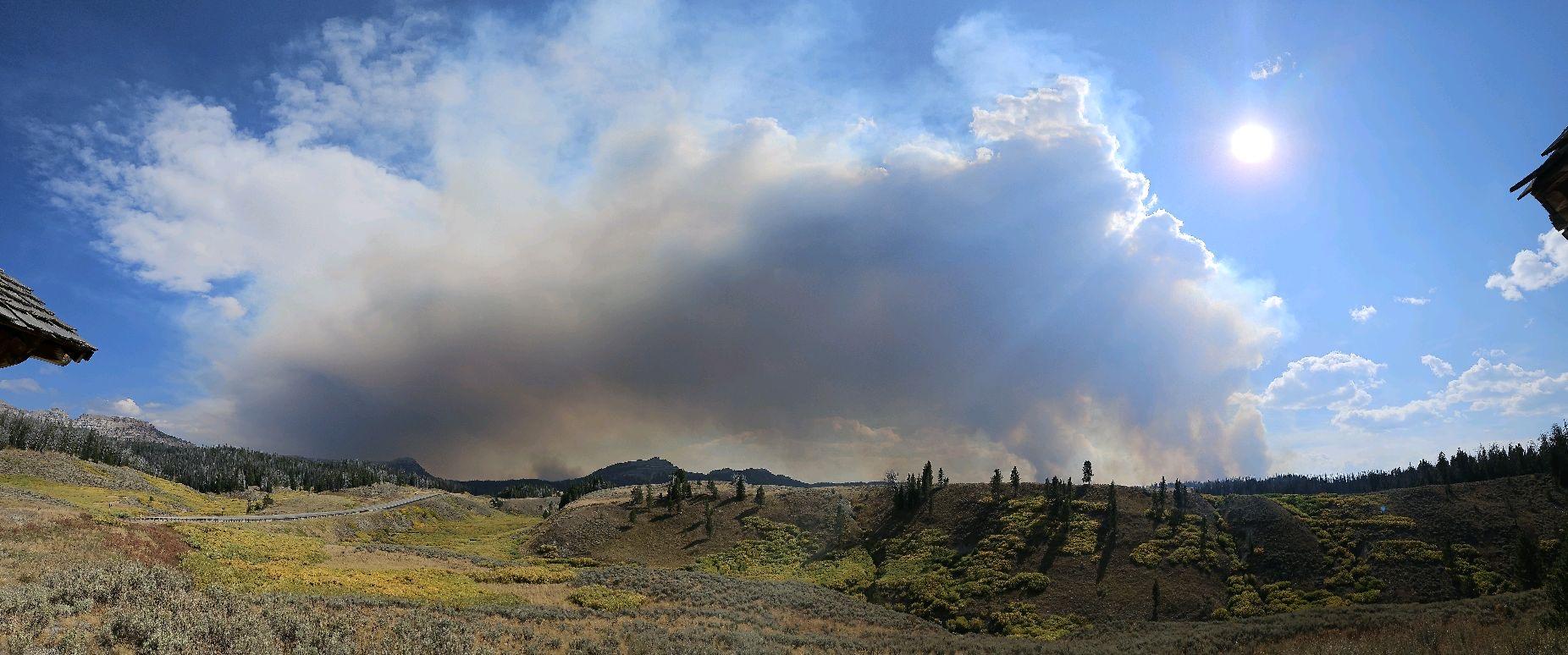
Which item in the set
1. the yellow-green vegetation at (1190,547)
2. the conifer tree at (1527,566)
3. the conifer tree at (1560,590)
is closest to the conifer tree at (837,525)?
the yellow-green vegetation at (1190,547)

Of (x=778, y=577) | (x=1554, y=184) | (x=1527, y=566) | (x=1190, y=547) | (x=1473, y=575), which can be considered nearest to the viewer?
(x=1554, y=184)

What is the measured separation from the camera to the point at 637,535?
94000 millimetres

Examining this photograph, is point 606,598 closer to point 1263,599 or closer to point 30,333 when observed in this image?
point 30,333

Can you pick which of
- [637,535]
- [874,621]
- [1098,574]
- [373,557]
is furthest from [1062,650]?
[637,535]

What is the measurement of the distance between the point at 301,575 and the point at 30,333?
101ft

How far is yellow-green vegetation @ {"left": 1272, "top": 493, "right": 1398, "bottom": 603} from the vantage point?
57656mm

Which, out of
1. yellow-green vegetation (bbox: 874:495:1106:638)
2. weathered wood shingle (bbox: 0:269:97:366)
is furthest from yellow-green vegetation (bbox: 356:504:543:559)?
weathered wood shingle (bbox: 0:269:97:366)

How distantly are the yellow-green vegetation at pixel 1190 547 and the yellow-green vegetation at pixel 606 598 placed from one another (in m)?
Answer: 49.3

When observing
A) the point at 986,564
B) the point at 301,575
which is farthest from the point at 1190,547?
the point at 301,575

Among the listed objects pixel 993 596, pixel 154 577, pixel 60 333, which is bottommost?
pixel 993 596

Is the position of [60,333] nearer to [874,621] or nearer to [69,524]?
[69,524]

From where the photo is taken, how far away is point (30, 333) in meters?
9.87

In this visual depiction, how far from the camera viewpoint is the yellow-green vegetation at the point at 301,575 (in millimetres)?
30438

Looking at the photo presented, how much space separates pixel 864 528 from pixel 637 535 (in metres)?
32.3
